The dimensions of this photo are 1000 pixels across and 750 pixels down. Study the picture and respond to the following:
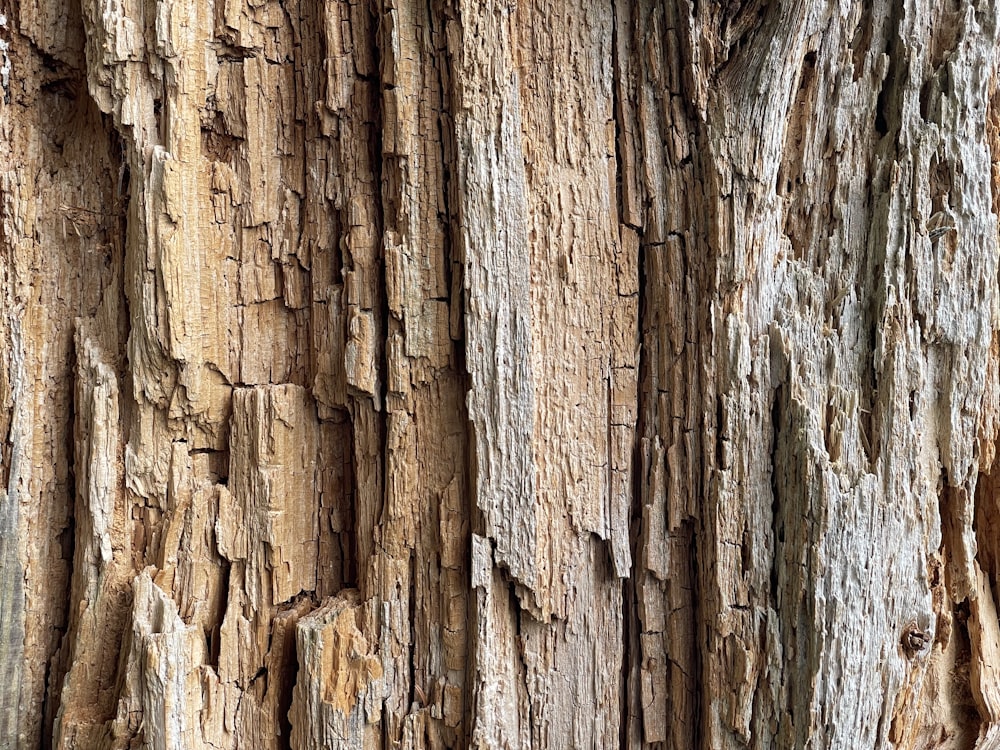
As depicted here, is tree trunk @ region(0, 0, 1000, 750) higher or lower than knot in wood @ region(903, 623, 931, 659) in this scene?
higher

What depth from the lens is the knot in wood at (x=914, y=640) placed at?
1867 millimetres

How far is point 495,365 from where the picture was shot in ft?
6.08

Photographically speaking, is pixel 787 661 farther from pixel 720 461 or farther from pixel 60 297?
pixel 60 297

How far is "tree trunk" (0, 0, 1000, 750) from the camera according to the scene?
1.86m

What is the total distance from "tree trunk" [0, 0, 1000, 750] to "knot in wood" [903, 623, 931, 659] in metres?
0.02

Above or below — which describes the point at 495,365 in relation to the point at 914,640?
above

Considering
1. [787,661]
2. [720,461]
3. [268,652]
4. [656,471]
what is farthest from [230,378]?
[787,661]

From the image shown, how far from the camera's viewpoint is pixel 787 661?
71.5 inches

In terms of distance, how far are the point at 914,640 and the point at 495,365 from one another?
48.8 inches

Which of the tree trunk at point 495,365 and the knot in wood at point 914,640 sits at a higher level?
the tree trunk at point 495,365

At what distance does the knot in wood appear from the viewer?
187 cm

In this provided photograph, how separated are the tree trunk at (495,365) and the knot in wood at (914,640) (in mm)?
16

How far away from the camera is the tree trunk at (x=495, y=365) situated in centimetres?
186

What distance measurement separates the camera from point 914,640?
1869 mm
